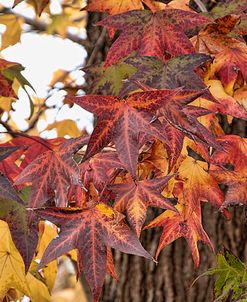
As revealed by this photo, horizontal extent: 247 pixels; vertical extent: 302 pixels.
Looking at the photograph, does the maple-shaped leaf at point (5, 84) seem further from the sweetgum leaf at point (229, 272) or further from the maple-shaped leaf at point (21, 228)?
the sweetgum leaf at point (229, 272)

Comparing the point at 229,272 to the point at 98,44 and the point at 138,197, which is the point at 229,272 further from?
the point at 98,44

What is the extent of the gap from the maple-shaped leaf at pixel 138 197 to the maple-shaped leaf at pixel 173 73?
0.16 meters

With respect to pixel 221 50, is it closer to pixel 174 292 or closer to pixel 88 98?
pixel 88 98

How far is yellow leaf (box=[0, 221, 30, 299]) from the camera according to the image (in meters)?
1.33

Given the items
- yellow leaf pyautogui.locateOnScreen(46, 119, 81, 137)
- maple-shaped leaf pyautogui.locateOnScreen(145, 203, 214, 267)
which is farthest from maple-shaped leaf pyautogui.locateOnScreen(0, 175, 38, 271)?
yellow leaf pyautogui.locateOnScreen(46, 119, 81, 137)

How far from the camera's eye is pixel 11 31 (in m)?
2.03

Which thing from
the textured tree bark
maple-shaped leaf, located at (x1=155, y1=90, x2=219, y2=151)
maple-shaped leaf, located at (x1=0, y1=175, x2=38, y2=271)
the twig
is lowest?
the textured tree bark

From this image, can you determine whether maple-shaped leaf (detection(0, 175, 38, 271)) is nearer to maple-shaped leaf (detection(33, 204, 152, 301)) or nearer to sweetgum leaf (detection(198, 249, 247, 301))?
maple-shaped leaf (detection(33, 204, 152, 301))

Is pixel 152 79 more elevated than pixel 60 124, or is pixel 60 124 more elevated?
pixel 152 79

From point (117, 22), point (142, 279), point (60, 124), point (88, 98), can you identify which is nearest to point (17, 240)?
point (88, 98)

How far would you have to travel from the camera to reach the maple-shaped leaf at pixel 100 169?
1.12m

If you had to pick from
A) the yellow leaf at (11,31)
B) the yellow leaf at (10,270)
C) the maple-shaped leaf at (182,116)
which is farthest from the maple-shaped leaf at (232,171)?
the yellow leaf at (11,31)

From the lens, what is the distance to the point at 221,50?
1.29 meters

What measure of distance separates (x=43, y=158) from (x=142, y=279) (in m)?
0.98
